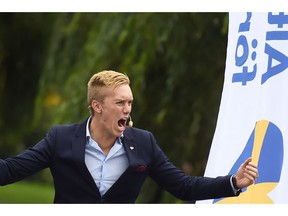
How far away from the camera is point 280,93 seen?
13.9 feet

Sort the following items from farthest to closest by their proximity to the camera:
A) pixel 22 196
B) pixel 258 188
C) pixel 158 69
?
1. pixel 22 196
2. pixel 158 69
3. pixel 258 188

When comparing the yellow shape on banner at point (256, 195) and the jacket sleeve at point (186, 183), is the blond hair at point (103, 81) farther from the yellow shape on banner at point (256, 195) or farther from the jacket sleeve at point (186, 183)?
the yellow shape on banner at point (256, 195)

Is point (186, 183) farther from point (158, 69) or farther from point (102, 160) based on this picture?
point (158, 69)

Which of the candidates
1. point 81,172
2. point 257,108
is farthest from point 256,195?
point 81,172

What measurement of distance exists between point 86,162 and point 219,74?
4.81m

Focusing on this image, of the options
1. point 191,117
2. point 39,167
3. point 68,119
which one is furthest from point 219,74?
point 39,167

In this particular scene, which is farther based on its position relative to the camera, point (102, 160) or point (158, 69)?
point (158, 69)

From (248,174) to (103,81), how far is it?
74 centimetres

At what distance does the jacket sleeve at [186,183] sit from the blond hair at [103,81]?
1.06 feet

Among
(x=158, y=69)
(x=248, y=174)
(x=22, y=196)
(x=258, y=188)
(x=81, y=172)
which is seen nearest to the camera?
(x=248, y=174)

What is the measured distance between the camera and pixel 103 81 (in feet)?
13.4

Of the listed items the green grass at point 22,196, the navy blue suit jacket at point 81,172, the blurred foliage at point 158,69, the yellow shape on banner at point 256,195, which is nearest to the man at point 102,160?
the navy blue suit jacket at point 81,172

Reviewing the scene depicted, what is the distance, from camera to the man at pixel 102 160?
4.07m

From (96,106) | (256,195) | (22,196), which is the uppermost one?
(96,106)
